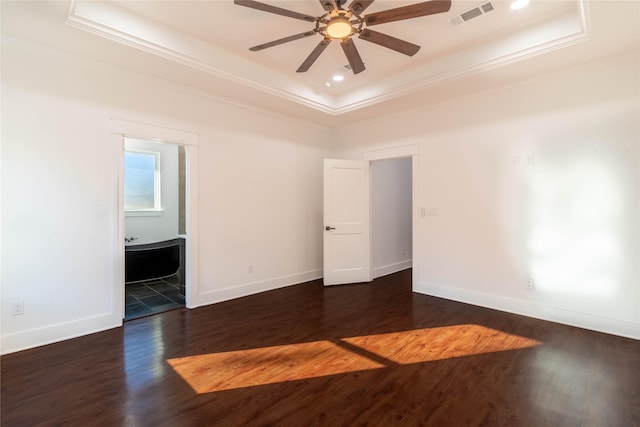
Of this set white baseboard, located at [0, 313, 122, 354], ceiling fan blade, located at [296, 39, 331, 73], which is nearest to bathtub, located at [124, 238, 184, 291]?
white baseboard, located at [0, 313, 122, 354]

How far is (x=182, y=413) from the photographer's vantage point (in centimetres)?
196

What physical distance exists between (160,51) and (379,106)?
293 centimetres

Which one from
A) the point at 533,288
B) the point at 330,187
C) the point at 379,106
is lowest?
the point at 533,288

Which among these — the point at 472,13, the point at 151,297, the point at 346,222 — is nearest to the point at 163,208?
the point at 151,297


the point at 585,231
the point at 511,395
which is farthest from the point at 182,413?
the point at 585,231

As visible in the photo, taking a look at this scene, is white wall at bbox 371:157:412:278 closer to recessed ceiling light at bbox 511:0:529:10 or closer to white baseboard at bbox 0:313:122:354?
recessed ceiling light at bbox 511:0:529:10

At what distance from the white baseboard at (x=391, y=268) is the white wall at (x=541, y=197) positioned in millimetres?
1069

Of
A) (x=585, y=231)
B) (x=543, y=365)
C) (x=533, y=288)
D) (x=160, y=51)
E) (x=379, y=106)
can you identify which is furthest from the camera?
(x=379, y=106)

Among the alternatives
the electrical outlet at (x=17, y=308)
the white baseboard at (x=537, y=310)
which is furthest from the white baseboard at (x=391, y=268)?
the electrical outlet at (x=17, y=308)

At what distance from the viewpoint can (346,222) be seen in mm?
5227

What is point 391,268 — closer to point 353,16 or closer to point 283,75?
point 283,75

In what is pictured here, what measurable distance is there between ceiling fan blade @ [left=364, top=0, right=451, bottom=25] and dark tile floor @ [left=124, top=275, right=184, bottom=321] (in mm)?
3965

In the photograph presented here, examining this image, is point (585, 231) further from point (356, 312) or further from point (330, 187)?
point (330, 187)

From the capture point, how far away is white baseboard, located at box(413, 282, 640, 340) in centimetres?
310
